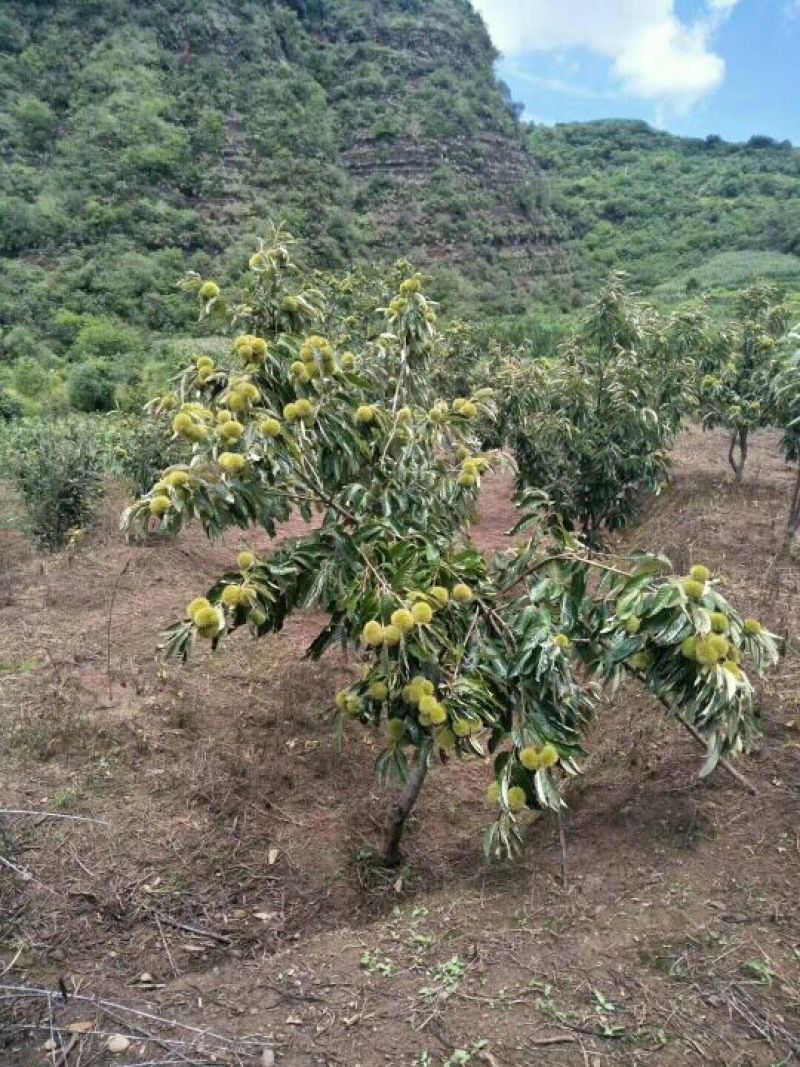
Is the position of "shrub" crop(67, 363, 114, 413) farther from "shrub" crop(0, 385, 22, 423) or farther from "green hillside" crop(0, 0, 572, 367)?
"green hillside" crop(0, 0, 572, 367)

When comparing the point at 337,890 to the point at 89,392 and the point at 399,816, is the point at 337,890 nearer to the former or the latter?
the point at 399,816

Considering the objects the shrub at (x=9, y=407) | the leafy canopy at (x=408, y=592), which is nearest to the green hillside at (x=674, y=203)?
the shrub at (x=9, y=407)

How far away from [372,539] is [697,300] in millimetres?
7180

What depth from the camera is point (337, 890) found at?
3.15 meters

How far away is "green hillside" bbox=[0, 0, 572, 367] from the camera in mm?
26094

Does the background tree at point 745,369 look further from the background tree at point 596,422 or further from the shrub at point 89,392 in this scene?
the shrub at point 89,392

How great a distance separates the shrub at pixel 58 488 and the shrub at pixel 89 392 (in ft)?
33.2

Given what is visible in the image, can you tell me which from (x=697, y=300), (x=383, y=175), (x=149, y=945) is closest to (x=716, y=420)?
(x=697, y=300)

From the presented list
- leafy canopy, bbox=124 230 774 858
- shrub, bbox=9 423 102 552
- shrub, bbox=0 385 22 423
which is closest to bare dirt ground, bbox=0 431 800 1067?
leafy canopy, bbox=124 230 774 858

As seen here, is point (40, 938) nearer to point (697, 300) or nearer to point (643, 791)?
point (643, 791)

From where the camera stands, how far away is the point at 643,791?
10.5 ft

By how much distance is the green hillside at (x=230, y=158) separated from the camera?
26.1m

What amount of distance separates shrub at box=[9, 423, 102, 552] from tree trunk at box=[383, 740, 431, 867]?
5.01m

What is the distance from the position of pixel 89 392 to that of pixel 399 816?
53.2 feet
